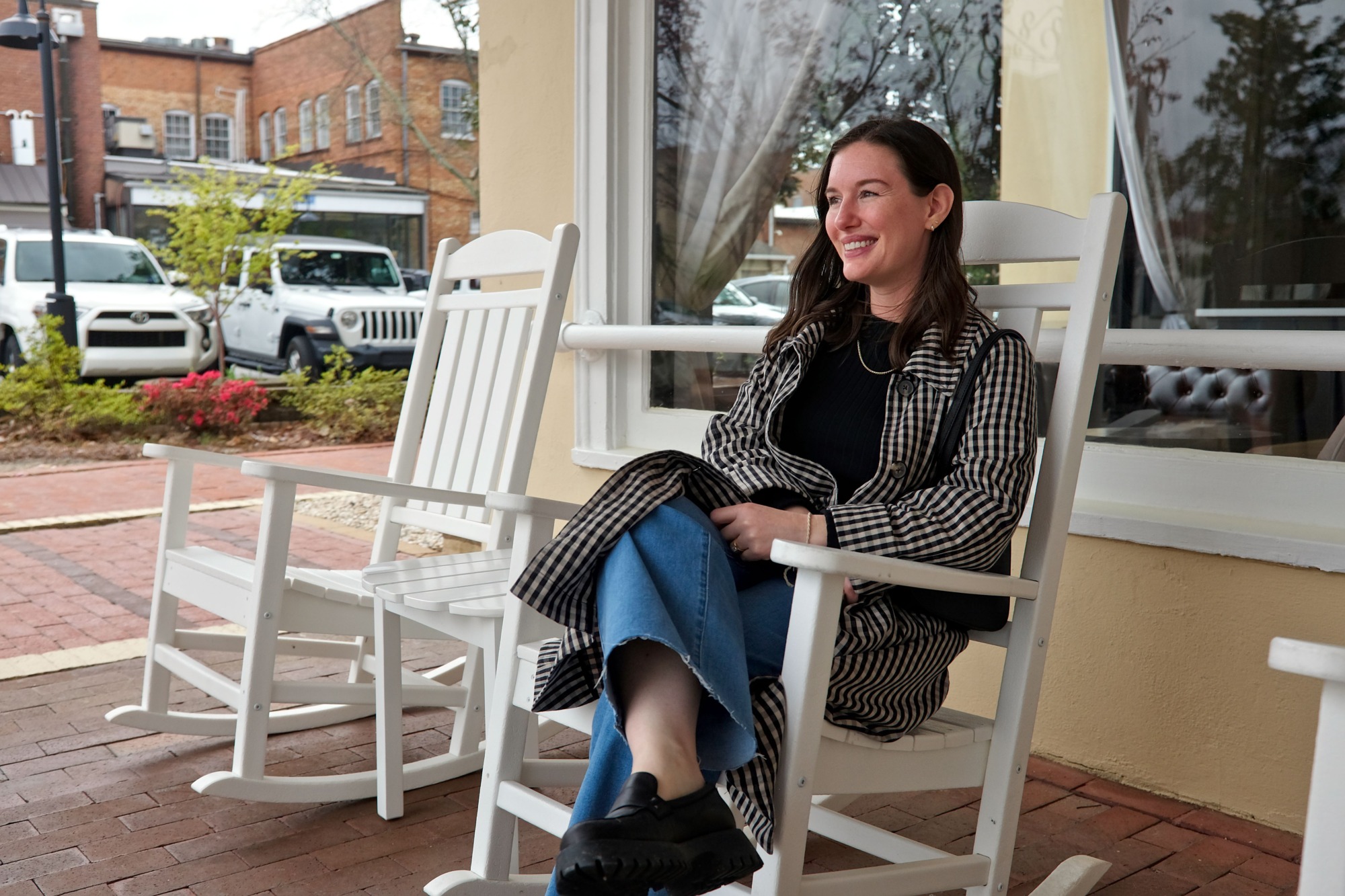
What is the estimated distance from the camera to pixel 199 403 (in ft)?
29.5

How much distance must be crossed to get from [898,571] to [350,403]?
8.44 metres

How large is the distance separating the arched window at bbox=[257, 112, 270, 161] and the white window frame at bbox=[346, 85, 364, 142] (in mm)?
3138

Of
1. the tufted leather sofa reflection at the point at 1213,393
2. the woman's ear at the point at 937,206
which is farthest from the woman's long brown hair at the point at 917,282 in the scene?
the tufted leather sofa reflection at the point at 1213,393

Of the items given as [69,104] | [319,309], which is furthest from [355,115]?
[319,309]

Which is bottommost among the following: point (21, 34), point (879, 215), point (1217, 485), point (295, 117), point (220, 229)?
point (1217, 485)

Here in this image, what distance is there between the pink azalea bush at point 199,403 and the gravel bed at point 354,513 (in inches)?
99.2

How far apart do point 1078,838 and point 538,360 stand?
1433mm

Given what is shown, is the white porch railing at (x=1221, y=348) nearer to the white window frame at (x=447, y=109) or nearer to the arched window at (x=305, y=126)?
the white window frame at (x=447, y=109)

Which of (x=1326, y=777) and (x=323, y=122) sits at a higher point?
(x=323, y=122)

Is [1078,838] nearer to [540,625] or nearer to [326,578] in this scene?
[540,625]

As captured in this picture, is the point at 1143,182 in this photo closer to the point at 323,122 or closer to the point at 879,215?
the point at 879,215

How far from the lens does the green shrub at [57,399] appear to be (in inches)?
344

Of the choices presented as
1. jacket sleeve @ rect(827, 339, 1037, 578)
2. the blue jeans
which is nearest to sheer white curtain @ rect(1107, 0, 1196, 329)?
jacket sleeve @ rect(827, 339, 1037, 578)

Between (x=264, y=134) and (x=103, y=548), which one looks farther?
(x=264, y=134)
